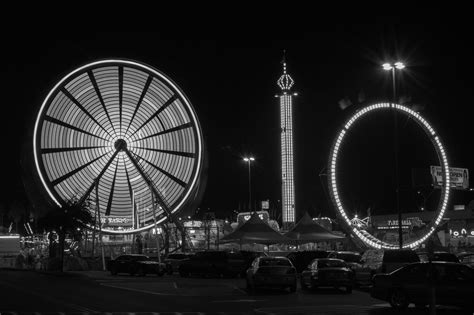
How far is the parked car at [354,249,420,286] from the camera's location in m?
29.0

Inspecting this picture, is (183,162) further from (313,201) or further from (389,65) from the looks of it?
(313,201)

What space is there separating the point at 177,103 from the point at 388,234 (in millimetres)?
33645

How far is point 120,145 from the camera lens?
251ft

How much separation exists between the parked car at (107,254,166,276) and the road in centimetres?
1198

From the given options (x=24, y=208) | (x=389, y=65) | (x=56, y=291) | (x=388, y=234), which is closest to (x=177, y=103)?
(x=388, y=234)

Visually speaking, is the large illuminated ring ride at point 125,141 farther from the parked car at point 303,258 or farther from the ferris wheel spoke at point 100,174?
the parked car at point 303,258

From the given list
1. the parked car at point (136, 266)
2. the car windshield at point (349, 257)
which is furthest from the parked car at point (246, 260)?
the car windshield at point (349, 257)

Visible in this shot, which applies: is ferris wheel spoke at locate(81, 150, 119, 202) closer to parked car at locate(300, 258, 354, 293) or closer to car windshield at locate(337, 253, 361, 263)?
car windshield at locate(337, 253, 361, 263)

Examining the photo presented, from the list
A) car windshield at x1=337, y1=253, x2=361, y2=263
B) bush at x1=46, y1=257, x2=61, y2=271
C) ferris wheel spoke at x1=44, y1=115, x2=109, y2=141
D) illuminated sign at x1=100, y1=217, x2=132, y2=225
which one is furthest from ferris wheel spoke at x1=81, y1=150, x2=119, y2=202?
car windshield at x1=337, y1=253, x2=361, y2=263

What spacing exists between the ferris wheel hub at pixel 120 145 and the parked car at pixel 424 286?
2246 inches

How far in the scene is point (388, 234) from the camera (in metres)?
52.1

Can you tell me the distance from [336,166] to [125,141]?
36458 millimetres

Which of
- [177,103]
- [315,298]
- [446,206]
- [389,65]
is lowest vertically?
[315,298]

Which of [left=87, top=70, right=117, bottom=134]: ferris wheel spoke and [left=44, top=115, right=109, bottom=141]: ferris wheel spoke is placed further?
[left=87, top=70, right=117, bottom=134]: ferris wheel spoke
